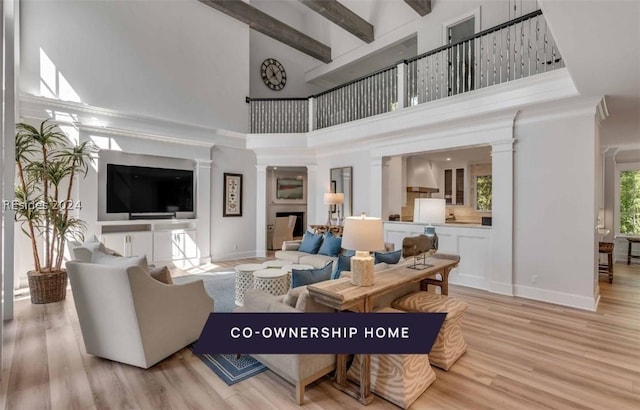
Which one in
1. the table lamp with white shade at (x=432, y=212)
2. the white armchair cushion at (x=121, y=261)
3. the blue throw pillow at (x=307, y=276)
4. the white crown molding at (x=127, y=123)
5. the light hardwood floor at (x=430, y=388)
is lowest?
the light hardwood floor at (x=430, y=388)

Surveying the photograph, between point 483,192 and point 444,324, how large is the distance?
6963mm

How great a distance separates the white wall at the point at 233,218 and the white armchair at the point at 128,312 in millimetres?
4262

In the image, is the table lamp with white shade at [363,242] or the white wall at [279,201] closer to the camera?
the table lamp with white shade at [363,242]

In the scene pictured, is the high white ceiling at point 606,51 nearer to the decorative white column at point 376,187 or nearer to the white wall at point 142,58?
the decorative white column at point 376,187

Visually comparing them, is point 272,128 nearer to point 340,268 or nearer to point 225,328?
→ point 340,268

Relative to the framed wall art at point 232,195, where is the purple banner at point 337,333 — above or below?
below

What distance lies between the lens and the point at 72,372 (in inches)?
96.0

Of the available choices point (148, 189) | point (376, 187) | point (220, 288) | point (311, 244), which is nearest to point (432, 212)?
point (311, 244)

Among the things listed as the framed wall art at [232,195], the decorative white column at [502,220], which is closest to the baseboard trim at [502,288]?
the decorative white column at [502,220]

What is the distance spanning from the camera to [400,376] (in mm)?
2068

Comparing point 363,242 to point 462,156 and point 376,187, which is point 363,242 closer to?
point 376,187

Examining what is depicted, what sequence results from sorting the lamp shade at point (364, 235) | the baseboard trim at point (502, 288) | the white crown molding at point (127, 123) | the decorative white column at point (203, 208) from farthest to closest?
the decorative white column at point (203, 208) → the white crown molding at point (127, 123) → the baseboard trim at point (502, 288) → the lamp shade at point (364, 235)

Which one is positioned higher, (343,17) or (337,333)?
(343,17)

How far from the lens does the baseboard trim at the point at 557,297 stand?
3939 mm
